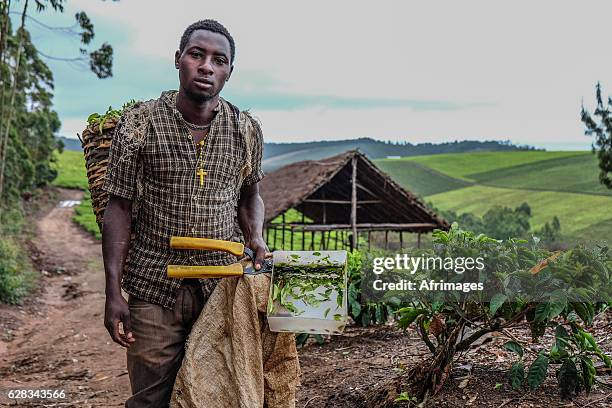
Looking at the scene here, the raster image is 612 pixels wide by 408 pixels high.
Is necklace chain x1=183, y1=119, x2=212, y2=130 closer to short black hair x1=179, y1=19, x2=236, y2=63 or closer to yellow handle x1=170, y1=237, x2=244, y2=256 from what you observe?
short black hair x1=179, y1=19, x2=236, y2=63

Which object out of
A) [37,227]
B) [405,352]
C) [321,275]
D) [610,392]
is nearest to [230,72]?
[321,275]

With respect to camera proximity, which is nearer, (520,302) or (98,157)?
(98,157)

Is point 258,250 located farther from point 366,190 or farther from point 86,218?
point 86,218

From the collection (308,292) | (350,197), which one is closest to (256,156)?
(308,292)

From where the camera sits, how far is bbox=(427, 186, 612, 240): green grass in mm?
11172

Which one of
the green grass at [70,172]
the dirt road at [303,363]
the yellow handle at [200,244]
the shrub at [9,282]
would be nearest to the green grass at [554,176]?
the dirt road at [303,363]

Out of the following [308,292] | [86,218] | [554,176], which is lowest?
[86,218]

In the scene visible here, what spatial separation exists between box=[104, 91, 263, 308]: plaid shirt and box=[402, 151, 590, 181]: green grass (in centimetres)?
1554

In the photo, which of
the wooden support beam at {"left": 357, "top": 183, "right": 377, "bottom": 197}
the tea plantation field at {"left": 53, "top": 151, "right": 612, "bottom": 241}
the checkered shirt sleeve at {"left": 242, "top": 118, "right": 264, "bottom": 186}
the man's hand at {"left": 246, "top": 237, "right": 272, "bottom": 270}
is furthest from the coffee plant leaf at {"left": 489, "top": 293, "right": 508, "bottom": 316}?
the wooden support beam at {"left": 357, "top": 183, "right": 377, "bottom": 197}

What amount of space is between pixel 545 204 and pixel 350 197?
16.1 ft

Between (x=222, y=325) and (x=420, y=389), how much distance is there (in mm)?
1272

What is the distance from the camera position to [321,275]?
7.07 ft

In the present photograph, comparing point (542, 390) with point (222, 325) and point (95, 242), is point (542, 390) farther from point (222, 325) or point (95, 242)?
point (95, 242)

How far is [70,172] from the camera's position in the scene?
33.2m
